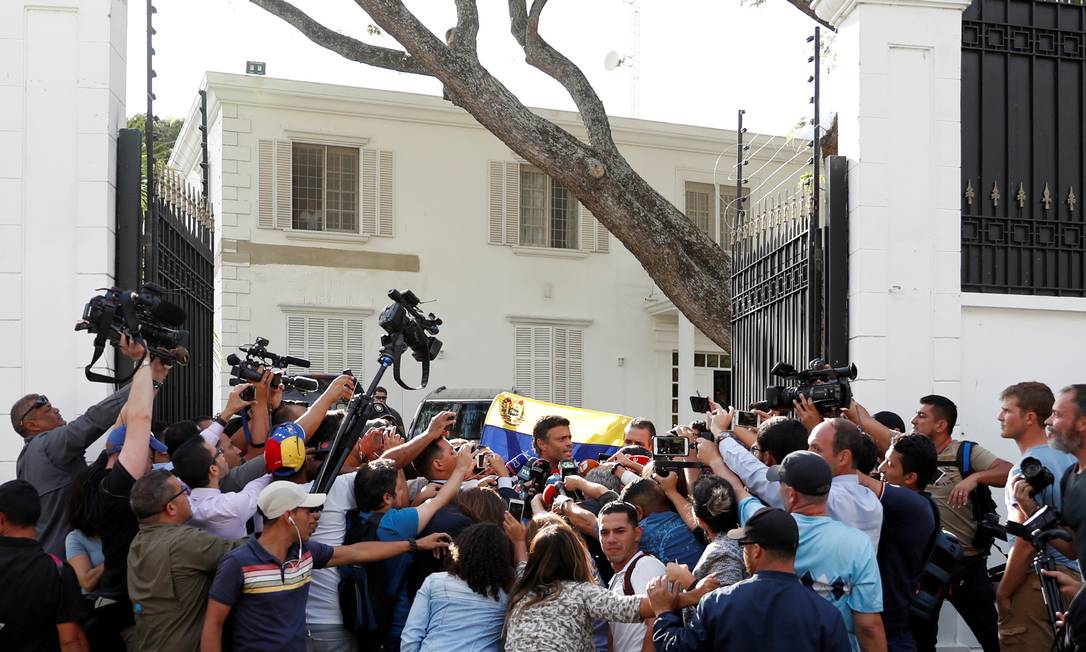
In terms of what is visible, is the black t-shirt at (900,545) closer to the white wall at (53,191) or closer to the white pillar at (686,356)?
the white wall at (53,191)

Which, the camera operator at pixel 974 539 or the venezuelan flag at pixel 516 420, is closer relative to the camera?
the camera operator at pixel 974 539

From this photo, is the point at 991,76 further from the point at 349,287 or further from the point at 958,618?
the point at 349,287

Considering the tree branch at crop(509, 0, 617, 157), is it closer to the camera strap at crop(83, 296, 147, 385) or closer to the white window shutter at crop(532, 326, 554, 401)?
the camera strap at crop(83, 296, 147, 385)

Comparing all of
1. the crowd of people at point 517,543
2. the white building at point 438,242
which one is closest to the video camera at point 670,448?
the crowd of people at point 517,543

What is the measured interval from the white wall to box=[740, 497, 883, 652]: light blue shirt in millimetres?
4592

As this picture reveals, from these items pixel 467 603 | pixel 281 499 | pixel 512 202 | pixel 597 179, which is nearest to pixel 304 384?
pixel 281 499

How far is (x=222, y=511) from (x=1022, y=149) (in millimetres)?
6006

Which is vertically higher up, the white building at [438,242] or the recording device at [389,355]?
the white building at [438,242]

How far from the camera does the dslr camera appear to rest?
6129mm

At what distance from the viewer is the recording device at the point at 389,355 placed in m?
5.68

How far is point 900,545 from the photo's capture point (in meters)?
5.31

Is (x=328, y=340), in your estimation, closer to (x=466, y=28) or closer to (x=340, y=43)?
(x=340, y=43)

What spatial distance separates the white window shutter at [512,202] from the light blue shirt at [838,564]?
17.0m

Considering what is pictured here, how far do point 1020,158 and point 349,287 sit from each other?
45.5 ft
